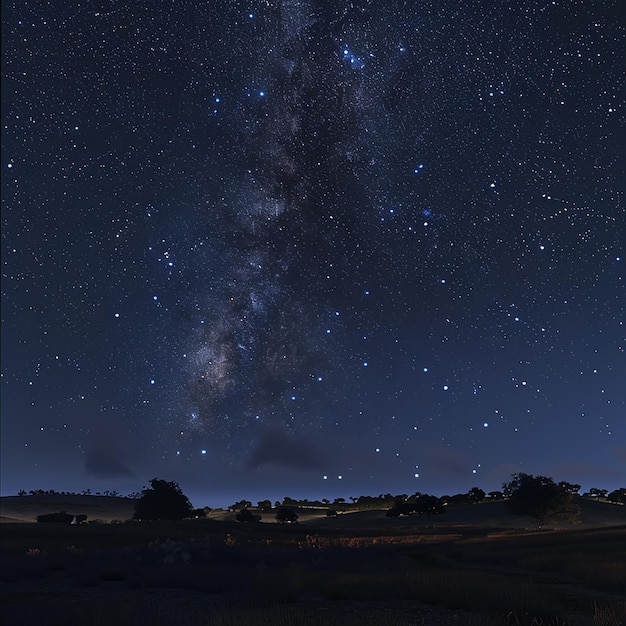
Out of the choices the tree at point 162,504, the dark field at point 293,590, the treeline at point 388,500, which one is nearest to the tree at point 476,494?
the treeline at point 388,500

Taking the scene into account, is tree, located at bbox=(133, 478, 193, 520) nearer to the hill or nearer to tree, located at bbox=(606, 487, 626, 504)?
the hill

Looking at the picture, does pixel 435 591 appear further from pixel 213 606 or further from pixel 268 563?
pixel 268 563

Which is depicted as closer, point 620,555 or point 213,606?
point 213,606

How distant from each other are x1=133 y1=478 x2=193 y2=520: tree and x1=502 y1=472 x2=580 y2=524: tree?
37.9 m

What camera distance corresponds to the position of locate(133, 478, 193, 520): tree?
69875 millimetres

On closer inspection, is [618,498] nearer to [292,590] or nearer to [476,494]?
[476,494]

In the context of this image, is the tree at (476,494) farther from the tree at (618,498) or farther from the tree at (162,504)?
the tree at (162,504)

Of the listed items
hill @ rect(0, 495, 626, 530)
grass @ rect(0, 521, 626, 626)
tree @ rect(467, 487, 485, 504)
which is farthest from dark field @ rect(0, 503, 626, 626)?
tree @ rect(467, 487, 485, 504)

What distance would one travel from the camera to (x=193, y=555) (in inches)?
915

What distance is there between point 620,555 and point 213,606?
60.2ft

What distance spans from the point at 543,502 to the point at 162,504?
140 feet

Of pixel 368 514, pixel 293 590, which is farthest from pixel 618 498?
pixel 293 590

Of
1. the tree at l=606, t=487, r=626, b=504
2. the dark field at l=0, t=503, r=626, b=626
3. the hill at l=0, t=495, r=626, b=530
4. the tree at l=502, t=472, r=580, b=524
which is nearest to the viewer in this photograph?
the dark field at l=0, t=503, r=626, b=626

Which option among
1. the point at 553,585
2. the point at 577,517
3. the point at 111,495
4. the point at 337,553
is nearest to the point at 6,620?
the point at 553,585
